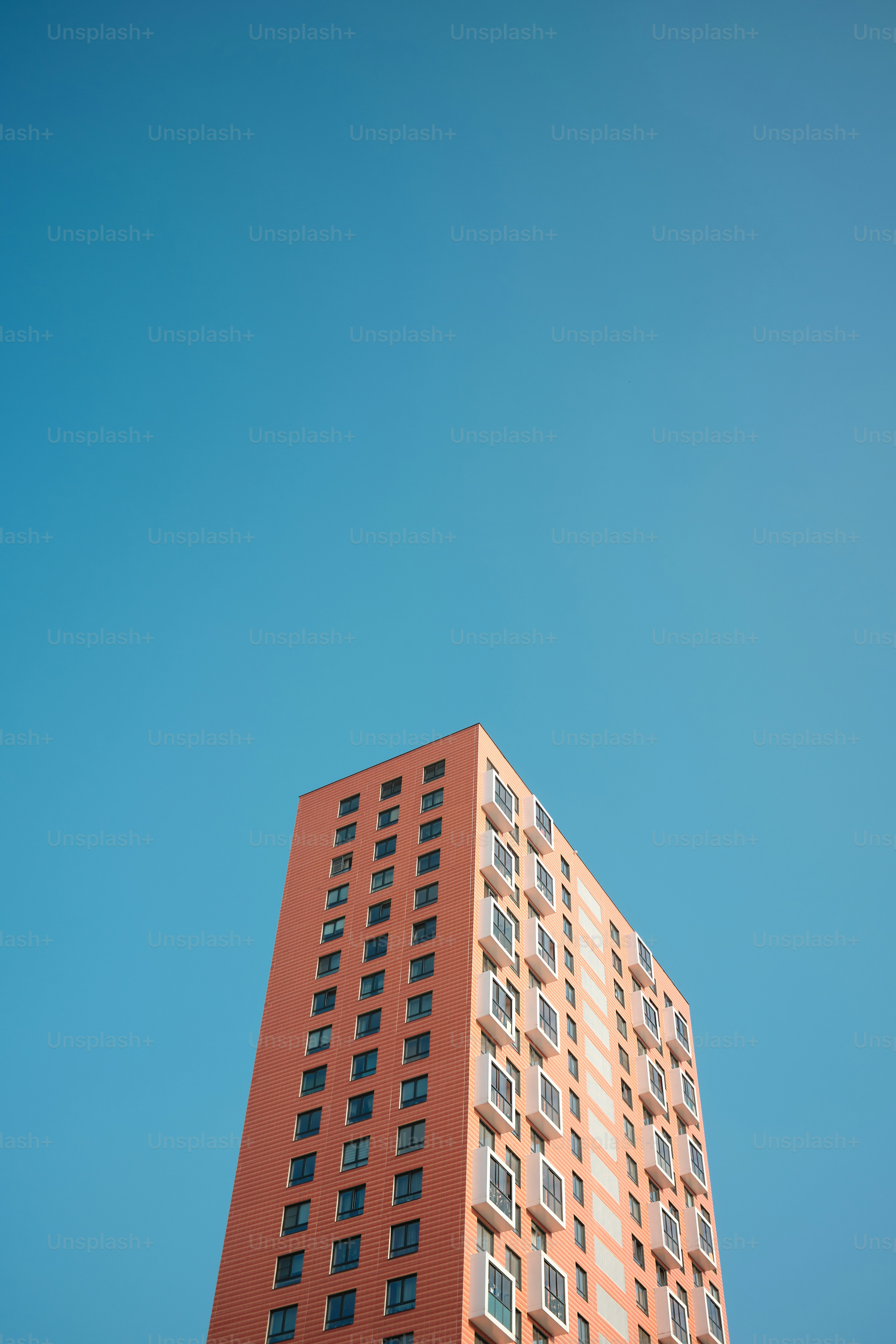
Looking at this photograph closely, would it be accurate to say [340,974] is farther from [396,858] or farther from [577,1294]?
[577,1294]

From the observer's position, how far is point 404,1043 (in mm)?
63031

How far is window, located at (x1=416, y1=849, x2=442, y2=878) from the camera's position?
70.9 metres

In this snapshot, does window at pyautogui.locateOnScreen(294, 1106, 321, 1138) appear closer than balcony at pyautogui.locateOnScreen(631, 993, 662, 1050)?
Yes

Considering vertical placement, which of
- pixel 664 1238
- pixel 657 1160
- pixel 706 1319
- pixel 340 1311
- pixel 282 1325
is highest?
pixel 657 1160

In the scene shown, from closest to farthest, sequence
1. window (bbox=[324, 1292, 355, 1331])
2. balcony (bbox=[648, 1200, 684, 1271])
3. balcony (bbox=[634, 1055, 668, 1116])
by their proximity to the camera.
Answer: window (bbox=[324, 1292, 355, 1331]) → balcony (bbox=[648, 1200, 684, 1271]) → balcony (bbox=[634, 1055, 668, 1116])

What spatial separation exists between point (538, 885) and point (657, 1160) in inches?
712

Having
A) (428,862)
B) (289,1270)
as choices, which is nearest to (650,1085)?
(428,862)

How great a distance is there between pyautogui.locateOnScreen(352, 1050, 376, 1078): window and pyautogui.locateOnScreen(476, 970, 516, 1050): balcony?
5.82 m

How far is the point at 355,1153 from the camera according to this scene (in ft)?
198

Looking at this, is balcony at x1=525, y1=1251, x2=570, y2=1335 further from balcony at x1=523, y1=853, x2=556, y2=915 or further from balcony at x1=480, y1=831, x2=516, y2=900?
balcony at x1=523, y1=853, x2=556, y2=915

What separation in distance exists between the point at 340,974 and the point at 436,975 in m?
6.95

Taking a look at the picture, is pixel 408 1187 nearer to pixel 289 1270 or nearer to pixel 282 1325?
pixel 289 1270

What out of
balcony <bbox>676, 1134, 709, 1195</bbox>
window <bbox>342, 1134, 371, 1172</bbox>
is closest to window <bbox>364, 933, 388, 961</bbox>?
window <bbox>342, 1134, 371, 1172</bbox>

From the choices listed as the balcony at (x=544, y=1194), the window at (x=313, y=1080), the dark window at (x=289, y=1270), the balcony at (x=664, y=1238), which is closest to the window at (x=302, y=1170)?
the dark window at (x=289, y=1270)
